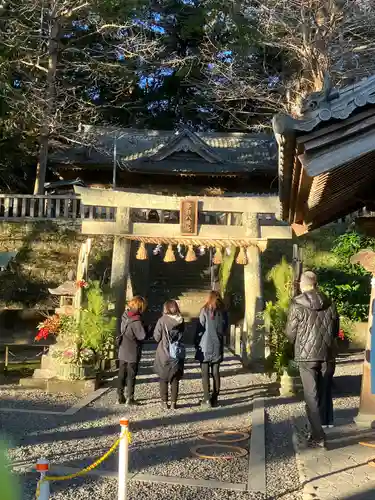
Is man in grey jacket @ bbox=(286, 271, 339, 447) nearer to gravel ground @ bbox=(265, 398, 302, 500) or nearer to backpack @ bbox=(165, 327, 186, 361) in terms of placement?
gravel ground @ bbox=(265, 398, 302, 500)

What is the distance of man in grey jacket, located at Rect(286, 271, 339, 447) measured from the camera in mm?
5918

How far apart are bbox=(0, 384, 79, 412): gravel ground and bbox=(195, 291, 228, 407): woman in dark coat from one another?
1992 millimetres

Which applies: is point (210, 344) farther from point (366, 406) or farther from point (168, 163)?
point (168, 163)

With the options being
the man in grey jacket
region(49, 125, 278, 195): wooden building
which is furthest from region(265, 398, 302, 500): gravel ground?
region(49, 125, 278, 195): wooden building

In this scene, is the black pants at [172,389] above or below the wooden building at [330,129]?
below

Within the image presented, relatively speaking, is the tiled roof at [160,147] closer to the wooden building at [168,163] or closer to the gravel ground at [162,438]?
the wooden building at [168,163]

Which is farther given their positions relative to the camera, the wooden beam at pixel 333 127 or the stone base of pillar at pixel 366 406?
the stone base of pillar at pixel 366 406

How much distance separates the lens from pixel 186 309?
1944cm

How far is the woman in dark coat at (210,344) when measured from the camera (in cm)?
876

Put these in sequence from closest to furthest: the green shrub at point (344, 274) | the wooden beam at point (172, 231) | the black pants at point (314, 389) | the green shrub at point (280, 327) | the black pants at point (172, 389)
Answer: the black pants at point (314, 389)
the black pants at point (172, 389)
the green shrub at point (280, 327)
the wooden beam at point (172, 231)
the green shrub at point (344, 274)

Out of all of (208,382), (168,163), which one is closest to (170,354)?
(208,382)

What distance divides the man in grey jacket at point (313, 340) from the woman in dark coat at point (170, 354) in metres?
2.84

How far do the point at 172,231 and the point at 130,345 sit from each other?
4.58 metres

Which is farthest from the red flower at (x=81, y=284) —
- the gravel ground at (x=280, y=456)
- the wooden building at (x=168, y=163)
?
the wooden building at (x=168, y=163)
